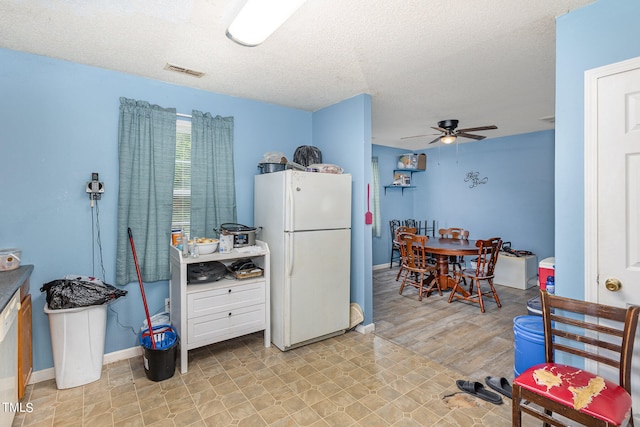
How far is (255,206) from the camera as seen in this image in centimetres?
341

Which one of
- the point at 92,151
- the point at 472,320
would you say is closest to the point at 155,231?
the point at 92,151

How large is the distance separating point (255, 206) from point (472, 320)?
2848 millimetres

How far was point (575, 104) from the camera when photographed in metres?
1.86

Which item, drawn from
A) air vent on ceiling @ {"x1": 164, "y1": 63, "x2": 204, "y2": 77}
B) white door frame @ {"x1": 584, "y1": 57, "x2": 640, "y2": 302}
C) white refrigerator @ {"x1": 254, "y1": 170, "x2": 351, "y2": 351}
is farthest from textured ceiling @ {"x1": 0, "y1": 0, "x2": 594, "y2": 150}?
white refrigerator @ {"x1": 254, "y1": 170, "x2": 351, "y2": 351}

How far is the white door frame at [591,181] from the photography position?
1.78m

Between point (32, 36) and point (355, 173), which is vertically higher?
point (32, 36)

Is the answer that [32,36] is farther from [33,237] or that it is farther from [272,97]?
[272,97]

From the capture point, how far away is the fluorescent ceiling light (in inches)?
64.0

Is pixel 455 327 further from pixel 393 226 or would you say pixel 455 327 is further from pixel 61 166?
pixel 61 166

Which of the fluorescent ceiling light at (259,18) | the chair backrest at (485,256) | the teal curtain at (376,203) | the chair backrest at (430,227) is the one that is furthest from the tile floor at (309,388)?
the chair backrest at (430,227)

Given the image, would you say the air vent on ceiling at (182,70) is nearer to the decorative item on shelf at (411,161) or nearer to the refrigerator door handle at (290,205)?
the refrigerator door handle at (290,205)

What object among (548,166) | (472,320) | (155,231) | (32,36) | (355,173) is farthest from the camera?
(548,166)

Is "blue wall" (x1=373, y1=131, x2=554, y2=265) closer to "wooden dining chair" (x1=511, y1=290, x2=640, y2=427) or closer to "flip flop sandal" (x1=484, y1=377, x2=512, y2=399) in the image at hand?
"flip flop sandal" (x1=484, y1=377, x2=512, y2=399)

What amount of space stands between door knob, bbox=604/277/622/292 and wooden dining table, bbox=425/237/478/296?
242 cm
